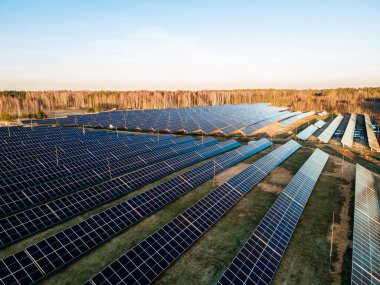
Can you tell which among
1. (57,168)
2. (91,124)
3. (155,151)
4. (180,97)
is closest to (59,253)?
(57,168)

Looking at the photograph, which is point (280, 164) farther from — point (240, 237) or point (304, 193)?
point (240, 237)

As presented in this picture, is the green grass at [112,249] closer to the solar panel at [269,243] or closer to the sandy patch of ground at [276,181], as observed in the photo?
the solar panel at [269,243]

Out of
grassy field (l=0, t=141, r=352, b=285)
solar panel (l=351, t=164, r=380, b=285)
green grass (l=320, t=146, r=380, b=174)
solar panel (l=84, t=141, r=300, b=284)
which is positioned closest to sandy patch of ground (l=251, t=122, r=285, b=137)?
green grass (l=320, t=146, r=380, b=174)

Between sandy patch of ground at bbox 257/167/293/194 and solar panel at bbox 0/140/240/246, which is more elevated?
solar panel at bbox 0/140/240/246

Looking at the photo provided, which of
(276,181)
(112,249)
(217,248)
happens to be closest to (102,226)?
(112,249)

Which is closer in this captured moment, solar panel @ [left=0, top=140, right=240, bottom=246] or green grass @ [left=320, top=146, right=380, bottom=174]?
solar panel @ [left=0, top=140, right=240, bottom=246]

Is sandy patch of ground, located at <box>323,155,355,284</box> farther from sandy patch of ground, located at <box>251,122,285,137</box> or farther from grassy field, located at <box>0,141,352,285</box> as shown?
sandy patch of ground, located at <box>251,122,285,137</box>

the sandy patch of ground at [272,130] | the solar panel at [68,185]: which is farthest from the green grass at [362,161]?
the solar panel at [68,185]
